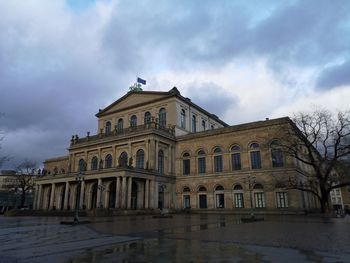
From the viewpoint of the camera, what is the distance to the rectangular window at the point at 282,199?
3775 cm

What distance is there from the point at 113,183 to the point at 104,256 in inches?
1412

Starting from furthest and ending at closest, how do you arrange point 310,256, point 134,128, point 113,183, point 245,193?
point 134,128 → point 113,183 → point 245,193 → point 310,256

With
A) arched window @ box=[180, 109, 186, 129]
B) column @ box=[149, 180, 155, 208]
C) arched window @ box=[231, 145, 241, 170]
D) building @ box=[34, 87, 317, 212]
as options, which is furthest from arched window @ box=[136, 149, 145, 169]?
arched window @ box=[231, 145, 241, 170]

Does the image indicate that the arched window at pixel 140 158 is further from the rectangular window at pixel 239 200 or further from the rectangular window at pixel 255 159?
the rectangular window at pixel 255 159

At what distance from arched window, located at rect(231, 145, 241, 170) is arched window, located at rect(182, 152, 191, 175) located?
751cm

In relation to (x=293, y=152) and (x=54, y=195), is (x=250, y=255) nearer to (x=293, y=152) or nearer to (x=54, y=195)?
(x=293, y=152)

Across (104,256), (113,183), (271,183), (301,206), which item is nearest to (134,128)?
(113,183)

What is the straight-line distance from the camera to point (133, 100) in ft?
185

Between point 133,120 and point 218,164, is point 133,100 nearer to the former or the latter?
point 133,120

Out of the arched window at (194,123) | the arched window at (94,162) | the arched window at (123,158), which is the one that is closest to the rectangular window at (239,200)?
the arched window at (194,123)

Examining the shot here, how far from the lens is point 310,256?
8.29 m

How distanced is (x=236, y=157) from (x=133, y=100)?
2379 cm

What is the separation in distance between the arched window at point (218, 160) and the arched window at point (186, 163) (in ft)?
15.5

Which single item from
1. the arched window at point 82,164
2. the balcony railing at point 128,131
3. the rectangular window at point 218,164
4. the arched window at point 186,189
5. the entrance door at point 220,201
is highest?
the balcony railing at point 128,131
